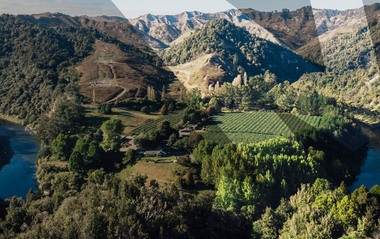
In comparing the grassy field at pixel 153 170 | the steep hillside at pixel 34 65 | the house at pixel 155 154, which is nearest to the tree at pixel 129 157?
the grassy field at pixel 153 170

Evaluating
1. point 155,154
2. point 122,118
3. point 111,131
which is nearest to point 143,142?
point 155,154

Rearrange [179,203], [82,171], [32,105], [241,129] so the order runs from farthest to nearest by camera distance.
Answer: [32,105] → [241,129] → [82,171] → [179,203]

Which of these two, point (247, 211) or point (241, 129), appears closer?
point (247, 211)

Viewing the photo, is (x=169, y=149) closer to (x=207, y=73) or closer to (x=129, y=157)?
(x=129, y=157)

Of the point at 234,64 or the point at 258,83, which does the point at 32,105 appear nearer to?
the point at 258,83

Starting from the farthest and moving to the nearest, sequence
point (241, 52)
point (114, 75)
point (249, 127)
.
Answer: point (241, 52) < point (114, 75) < point (249, 127)

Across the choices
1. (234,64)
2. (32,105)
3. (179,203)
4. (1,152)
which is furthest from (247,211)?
(234,64)
